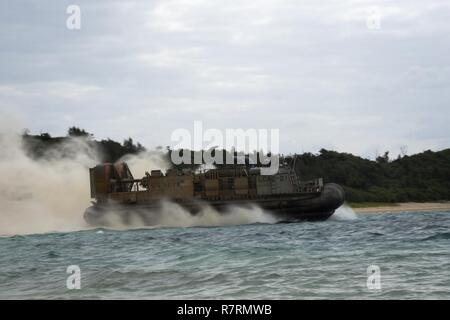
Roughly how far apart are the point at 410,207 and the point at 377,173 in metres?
18.8

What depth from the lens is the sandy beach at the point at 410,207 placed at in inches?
3130

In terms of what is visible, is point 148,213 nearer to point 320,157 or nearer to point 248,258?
point 248,258

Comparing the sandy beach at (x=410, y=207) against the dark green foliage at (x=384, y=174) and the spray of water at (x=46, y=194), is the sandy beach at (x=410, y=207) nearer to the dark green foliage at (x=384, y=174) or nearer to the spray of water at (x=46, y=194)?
the dark green foliage at (x=384, y=174)

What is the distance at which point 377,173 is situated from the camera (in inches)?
4080

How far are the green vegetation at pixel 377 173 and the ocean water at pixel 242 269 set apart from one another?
189ft

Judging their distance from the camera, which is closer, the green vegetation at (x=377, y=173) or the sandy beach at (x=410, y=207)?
the sandy beach at (x=410, y=207)

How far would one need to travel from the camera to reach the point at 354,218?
47.6 m

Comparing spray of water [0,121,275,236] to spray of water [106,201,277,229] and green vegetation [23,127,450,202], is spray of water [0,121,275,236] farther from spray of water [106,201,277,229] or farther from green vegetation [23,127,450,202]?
green vegetation [23,127,450,202]

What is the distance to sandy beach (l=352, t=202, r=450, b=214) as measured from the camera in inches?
3130

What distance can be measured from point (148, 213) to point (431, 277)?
3078cm

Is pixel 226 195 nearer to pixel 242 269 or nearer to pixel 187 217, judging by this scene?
pixel 187 217

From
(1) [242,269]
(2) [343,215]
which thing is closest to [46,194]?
(2) [343,215]

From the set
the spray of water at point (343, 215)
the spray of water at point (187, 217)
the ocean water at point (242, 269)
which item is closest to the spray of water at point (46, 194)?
the spray of water at point (187, 217)
